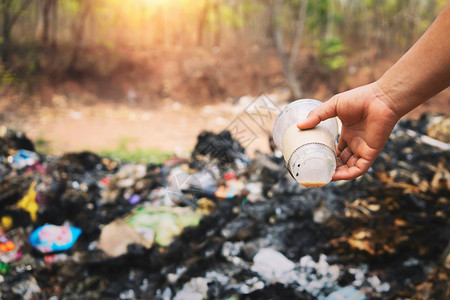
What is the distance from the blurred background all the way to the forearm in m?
5.09

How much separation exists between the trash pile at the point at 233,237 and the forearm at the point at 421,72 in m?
0.97

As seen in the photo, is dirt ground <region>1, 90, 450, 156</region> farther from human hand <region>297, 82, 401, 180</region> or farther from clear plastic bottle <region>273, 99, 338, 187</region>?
clear plastic bottle <region>273, 99, 338, 187</region>

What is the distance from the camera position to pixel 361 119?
1.28 meters

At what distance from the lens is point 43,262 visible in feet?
6.45

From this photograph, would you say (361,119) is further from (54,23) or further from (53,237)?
(54,23)

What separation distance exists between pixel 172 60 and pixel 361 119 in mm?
11026

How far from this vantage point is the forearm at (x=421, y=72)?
3.32ft

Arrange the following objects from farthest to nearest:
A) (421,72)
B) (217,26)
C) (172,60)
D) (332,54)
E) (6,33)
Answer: (217,26) < (172,60) < (332,54) < (6,33) < (421,72)

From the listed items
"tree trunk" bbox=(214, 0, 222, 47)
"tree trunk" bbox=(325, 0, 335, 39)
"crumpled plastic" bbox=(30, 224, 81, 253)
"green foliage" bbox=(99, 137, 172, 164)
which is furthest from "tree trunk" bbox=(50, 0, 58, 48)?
"crumpled plastic" bbox=(30, 224, 81, 253)

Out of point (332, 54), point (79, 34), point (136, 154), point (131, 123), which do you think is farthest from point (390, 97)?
point (79, 34)

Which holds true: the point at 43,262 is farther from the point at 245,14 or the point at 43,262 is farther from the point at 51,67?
the point at 245,14

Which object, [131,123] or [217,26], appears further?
[217,26]

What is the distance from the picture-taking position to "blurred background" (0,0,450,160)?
8023 mm

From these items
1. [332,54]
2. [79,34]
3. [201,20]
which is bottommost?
[79,34]
